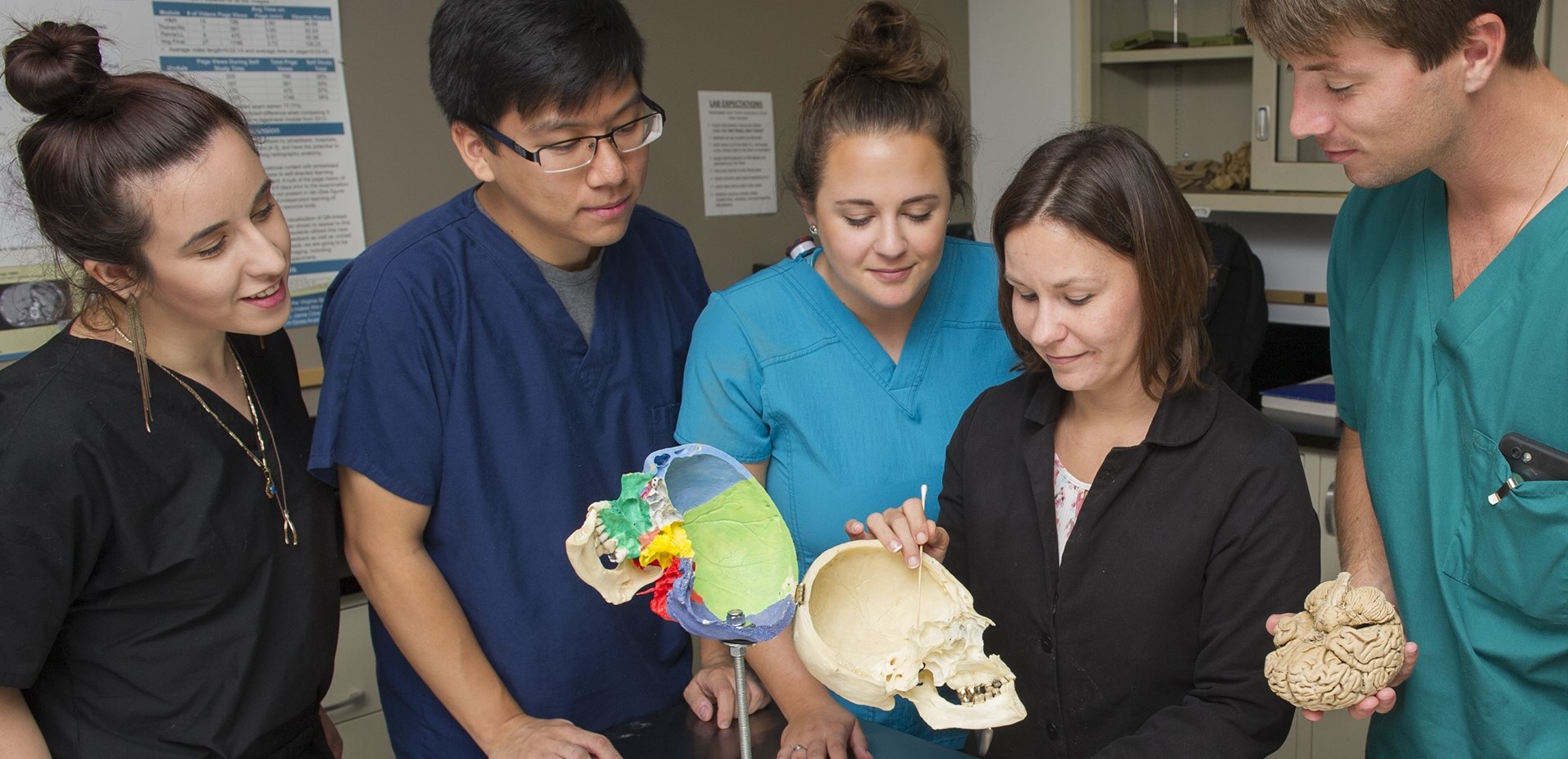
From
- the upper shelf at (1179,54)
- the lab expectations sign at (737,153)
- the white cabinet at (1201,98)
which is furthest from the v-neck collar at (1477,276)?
the upper shelf at (1179,54)

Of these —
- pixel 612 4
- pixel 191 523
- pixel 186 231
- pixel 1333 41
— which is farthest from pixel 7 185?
pixel 1333 41

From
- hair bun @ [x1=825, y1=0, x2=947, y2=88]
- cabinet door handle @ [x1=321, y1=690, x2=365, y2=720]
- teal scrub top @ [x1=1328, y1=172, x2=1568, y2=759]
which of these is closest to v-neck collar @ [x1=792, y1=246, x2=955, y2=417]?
hair bun @ [x1=825, y1=0, x2=947, y2=88]

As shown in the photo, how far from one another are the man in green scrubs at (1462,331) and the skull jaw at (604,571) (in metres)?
0.65

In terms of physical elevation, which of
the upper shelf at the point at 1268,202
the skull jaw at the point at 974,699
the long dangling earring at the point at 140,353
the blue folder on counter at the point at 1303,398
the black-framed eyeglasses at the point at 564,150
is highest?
the black-framed eyeglasses at the point at 564,150

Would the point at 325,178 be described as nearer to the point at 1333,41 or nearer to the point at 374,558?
the point at 374,558

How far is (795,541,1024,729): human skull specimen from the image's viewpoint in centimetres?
100

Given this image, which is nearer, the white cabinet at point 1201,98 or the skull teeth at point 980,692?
the skull teeth at point 980,692

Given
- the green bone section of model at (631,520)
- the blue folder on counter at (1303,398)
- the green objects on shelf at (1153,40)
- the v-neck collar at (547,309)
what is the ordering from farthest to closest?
1. the green objects on shelf at (1153,40)
2. the blue folder on counter at (1303,398)
3. the v-neck collar at (547,309)
4. the green bone section of model at (631,520)

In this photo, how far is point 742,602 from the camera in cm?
104

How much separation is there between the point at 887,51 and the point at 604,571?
70 cm

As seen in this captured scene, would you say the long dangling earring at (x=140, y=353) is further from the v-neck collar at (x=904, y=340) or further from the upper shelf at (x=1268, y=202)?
the upper shelf at (x=1268, y=202)

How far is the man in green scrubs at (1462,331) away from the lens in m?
0.98

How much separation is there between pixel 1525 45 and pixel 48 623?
1421 millimetres

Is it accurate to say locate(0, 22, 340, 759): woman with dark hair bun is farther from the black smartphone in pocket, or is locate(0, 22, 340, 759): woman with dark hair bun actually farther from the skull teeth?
the black smartphone in pocket
